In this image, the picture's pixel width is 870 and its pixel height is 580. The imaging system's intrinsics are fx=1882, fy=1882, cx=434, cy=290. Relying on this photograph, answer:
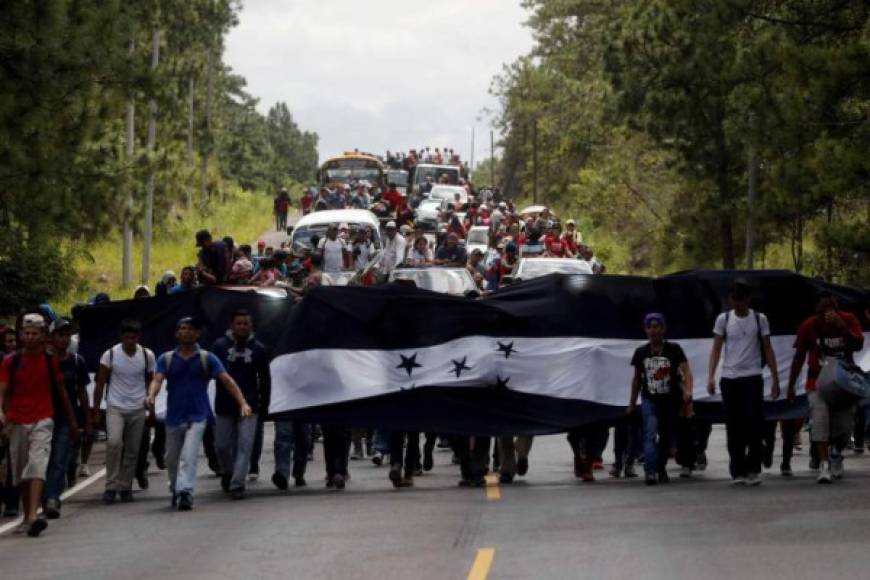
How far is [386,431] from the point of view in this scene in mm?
21250

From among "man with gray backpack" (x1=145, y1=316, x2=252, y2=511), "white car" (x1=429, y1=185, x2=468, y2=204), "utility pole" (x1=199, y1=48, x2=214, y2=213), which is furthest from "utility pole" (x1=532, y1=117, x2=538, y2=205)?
"man with gray backpack" (x1=145, y1=316, x2=252, y2=511)

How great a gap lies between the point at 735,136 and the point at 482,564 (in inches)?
1090

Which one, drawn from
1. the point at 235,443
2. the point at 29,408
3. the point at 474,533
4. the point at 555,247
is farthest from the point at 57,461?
the point at 555,247

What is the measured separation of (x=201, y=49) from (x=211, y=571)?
72039mm

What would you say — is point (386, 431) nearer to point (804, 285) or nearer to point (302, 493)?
point (302, 493)

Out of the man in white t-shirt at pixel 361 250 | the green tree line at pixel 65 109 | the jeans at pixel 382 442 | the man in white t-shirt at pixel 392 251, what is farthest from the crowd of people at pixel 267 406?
the man in white t-shirt at pixel 361 250

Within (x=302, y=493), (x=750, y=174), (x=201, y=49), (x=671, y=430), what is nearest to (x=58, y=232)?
(x=302, y=493)

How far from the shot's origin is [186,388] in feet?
59.9

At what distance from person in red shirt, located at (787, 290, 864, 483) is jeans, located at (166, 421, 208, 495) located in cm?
595

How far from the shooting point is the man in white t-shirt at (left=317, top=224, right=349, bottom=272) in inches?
1457

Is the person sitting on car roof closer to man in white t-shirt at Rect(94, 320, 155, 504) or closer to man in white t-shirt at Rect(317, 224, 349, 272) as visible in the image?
man in white t-shirt at Rect(317, 224, 349, 272)

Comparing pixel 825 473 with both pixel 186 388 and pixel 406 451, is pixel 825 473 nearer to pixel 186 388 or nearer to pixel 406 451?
pixel 406 451

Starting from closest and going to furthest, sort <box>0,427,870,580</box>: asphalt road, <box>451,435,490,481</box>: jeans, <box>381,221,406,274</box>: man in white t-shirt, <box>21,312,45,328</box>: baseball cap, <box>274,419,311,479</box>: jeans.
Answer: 1. <box>0,427,870,580</box>: asphalt road
2. <box>21,312,45,328</box>: baseball cap
3. <box>451,435,490,481</box>: jeans
4. <box>274,419,311,479</box>: jeans
5. <box>381,221,406,274</box>: man in white t-shirt

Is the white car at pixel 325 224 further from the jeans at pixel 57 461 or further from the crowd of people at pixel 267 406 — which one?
the jeans at pixel 57 461
